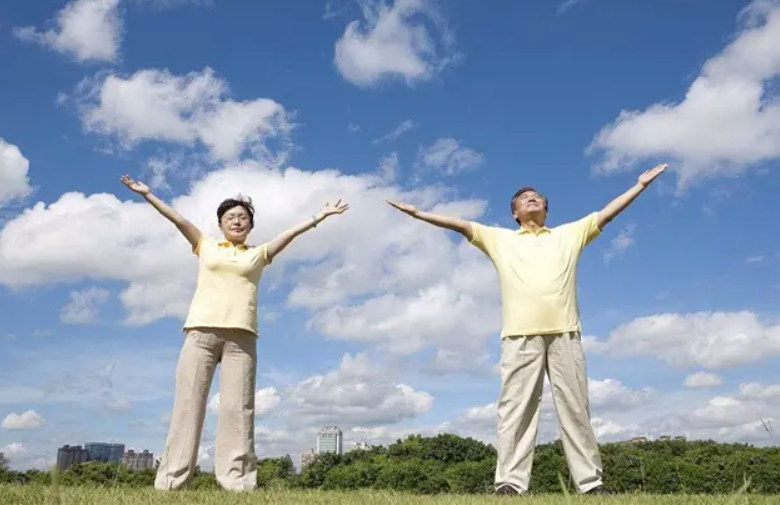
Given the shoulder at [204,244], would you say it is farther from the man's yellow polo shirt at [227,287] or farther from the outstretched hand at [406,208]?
the outstretched hand at [406,208]

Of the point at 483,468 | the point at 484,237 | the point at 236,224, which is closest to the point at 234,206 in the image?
the point at 236,224

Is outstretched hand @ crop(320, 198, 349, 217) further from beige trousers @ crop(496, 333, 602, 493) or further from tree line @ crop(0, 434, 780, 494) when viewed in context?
tree line @ crop(0, 434, 780, 494)

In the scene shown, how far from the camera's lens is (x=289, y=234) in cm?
738

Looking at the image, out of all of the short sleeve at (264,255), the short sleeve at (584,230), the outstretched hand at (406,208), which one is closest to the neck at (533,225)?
the short sleeve at (584,230)

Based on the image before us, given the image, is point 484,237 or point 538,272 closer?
point 538,272

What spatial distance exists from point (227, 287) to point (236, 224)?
71 centimetres

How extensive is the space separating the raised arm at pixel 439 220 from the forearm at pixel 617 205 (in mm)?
1254

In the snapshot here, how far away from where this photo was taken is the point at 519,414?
21.6ft

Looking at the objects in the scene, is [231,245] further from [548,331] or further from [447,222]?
[548,331]

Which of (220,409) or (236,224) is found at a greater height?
(236,224)

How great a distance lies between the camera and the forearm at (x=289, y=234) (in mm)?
7320

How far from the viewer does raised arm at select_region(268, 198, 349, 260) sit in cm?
732

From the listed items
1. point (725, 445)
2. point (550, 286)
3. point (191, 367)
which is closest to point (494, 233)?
point (550, 286)

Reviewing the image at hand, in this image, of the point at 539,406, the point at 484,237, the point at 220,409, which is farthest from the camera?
the point at 484,237
